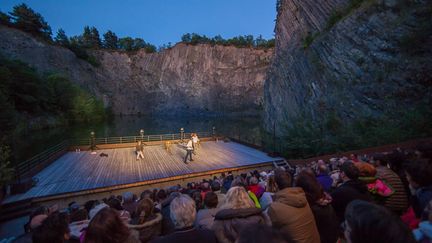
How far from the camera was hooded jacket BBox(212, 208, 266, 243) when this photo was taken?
2416 millimetres

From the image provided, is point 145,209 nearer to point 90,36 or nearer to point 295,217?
point 295,217

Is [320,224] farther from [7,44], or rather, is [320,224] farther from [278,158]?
[7,44]

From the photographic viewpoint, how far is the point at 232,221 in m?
2.45

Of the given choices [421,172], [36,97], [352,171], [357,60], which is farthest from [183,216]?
[36,97]

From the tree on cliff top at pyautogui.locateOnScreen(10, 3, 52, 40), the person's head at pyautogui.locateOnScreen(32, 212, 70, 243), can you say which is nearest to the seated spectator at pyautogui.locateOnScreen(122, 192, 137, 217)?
the person's head at pyautogui.locateOnScreen(32, 212, 70, 243)

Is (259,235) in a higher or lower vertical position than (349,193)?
higher

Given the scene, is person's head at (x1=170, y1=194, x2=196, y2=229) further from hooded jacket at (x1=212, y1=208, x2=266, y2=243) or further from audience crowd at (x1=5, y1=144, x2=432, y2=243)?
hooded jacket at (x1=212, y1=208, x2=266, y2=243)

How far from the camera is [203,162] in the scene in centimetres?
1436

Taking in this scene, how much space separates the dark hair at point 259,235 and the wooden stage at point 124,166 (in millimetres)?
10566

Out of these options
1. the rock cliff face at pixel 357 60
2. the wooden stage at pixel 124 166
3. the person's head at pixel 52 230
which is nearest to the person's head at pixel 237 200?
the person's head at pixel 52 230

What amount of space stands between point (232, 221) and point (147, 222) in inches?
58.6

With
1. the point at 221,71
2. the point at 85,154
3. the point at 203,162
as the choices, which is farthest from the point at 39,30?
the point at 203,162

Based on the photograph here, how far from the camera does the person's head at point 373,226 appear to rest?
1.27 meters

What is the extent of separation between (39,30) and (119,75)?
2577cm
